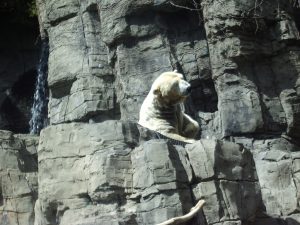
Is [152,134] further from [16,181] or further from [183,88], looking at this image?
[16,181]

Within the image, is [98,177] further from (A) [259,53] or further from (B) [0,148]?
(A) [259,53]

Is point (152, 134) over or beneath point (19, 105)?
beneath

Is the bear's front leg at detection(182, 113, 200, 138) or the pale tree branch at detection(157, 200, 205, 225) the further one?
the bear's front leg at detection(182, 113, 200, 138)

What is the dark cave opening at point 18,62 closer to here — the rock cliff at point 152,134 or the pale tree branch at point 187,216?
the rock cliff at point 152,134

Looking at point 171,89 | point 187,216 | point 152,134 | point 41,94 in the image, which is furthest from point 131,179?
point 41,94

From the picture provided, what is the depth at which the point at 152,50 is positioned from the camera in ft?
32.9

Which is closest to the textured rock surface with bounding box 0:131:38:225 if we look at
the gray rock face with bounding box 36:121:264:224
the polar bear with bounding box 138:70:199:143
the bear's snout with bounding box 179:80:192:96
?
the gray rock face with bounding box 36:121:264:224

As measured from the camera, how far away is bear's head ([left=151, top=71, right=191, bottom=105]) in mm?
7438

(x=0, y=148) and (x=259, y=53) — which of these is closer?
(x=0, y=148)

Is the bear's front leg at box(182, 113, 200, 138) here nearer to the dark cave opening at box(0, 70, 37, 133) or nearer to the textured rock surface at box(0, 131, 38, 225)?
the textured rock surface at box(0, 131, 38, 225)

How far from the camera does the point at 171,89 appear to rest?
24.4ft

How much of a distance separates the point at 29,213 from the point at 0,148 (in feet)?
2.81

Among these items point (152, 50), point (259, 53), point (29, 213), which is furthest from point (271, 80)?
point (29, 213)

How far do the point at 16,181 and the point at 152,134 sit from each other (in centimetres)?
221
